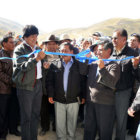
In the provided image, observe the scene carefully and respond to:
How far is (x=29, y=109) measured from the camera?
3258mm

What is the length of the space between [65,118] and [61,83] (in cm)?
83

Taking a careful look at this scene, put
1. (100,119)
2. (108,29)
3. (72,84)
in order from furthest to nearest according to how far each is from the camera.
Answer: (108,29) < (72,84) < (100,119)

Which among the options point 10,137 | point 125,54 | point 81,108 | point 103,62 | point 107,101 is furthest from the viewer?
point 81,108

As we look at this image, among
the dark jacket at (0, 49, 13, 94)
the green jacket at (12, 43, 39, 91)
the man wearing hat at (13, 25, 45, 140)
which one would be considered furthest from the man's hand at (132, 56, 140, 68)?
the dark jacket at (0, 49, 13, 94)

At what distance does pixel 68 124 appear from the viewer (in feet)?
12.4

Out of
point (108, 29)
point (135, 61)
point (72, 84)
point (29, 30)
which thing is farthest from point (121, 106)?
point (108, 29)

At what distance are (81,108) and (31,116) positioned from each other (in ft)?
6.62

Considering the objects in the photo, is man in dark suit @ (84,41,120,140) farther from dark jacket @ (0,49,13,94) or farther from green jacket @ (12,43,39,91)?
dark jacket @ (0,49,13,94)

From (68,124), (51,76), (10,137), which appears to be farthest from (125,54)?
(10,137)

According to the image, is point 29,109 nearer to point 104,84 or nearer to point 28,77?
point 28,77

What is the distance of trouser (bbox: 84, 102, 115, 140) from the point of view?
3.18 meters

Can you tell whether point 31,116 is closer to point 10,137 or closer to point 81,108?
point 10,137

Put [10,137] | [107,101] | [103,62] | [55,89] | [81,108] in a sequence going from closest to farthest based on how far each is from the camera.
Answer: [103,62]
[107,101]
[55,89]
[10,137]
[81,108]

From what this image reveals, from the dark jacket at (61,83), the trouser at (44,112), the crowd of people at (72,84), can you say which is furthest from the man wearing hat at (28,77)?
the trouser at (44,112)
